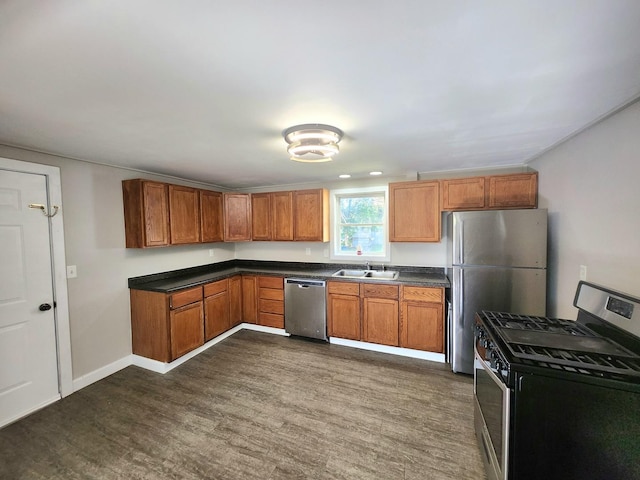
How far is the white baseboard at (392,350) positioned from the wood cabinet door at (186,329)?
1.78m

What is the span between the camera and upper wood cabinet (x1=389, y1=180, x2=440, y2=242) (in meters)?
3.29

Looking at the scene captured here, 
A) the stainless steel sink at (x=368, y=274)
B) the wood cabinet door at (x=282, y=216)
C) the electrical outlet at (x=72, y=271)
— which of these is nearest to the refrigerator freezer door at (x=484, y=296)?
the stainless steel sink at (x=368, y=274)

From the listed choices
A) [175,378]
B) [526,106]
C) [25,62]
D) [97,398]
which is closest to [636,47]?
[526,106]

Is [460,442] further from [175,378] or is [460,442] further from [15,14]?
[15,14]

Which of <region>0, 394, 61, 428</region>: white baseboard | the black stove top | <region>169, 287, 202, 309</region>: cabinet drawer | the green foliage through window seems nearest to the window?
→ the green foliage through window

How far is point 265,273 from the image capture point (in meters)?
4.03

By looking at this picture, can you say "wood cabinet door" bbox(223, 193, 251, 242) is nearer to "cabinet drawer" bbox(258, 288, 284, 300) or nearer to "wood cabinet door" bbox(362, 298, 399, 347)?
"cabinet drawer" bbox(258, 288, 284, 300)

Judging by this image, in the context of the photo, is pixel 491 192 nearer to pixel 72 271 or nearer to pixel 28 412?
pixel 72 271

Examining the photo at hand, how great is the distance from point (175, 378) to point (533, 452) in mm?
3085

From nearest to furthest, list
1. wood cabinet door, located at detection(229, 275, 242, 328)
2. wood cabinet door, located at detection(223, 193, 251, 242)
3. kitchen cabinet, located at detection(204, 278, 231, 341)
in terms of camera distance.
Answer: kitchen cabinet, located at detection(204, 278, 231, 341), wood cabinet door, located at detection(229, 275, 242, 328), wood cabinet door, located at detection(223, 193, 251, 242)

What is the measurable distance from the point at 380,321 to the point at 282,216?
2.18 meters

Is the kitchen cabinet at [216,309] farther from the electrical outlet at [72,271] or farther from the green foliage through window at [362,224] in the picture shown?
the green foliage through window at [362,224]

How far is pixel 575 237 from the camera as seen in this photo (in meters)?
2.15

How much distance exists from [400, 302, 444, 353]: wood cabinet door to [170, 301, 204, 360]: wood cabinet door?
8.53ft
